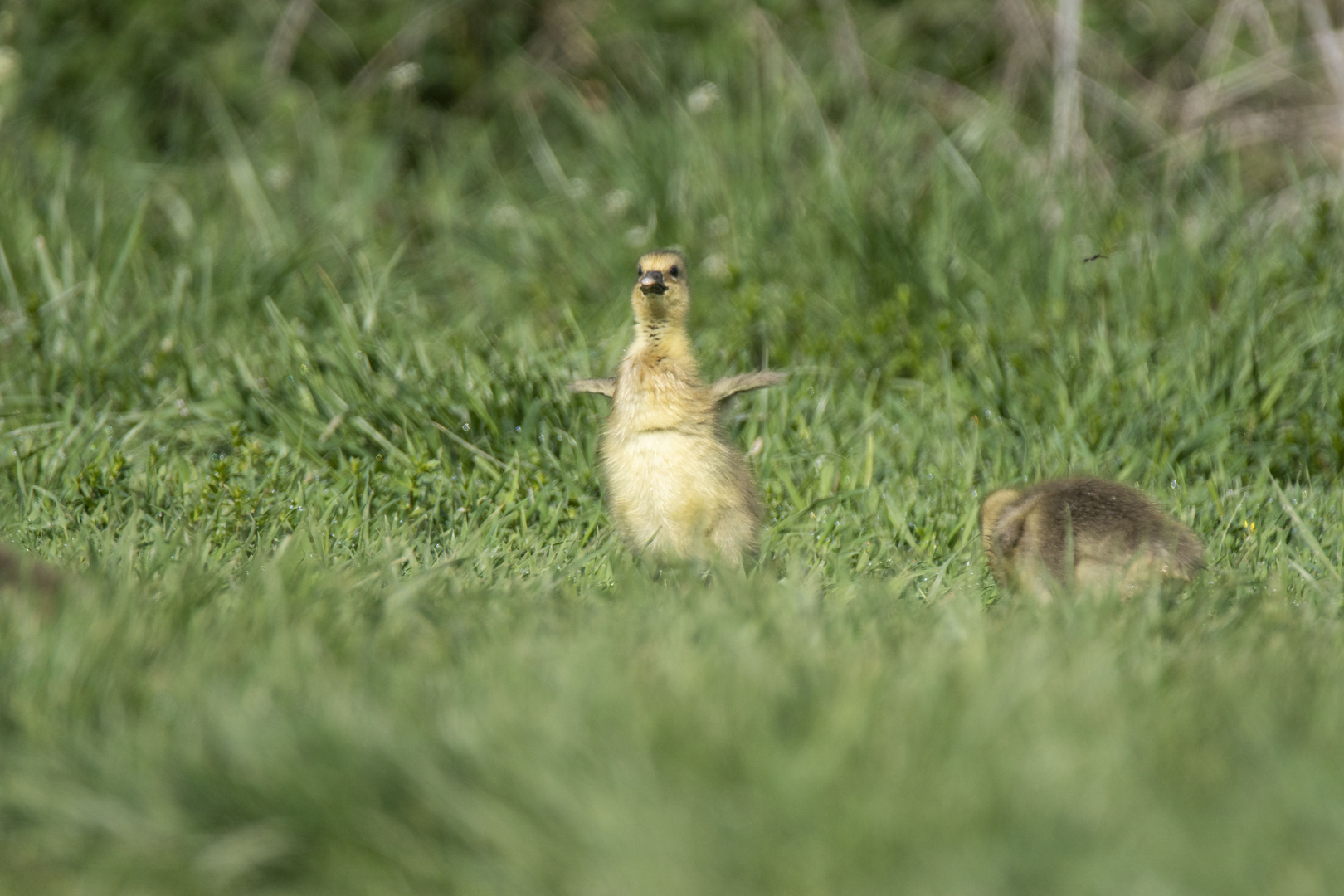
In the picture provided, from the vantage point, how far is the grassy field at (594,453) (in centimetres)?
240

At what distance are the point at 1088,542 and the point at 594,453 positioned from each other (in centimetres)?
169

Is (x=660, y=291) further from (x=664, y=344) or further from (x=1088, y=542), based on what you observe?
(x=1088, y=542)

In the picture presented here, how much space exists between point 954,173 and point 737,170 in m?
1.03

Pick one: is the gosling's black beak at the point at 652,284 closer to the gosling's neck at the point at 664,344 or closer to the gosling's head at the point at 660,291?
the gosling's head at the point at 660,291

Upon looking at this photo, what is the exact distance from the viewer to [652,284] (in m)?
4.31

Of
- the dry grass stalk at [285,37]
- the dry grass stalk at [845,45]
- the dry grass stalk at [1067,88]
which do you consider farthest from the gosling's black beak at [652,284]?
the dry grass stalk at [285,37]

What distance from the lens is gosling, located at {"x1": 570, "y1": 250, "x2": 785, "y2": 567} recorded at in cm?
409

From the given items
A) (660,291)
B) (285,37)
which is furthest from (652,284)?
(285,37)

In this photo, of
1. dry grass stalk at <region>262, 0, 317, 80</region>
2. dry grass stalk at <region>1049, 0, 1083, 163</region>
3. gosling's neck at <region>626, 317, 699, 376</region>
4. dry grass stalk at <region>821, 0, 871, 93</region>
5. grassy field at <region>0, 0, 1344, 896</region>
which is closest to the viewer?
grassy field at <region>0, 0, 1344, 896</region>

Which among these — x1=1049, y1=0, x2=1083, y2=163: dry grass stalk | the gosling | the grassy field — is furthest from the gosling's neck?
x1=1049, y1=0, x2=1083, y2=163: dry grass stalk

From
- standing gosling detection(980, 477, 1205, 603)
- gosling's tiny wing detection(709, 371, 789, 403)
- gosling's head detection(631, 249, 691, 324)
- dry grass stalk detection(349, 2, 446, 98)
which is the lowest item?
standing gosling detection(980, 477, 1205, 603)

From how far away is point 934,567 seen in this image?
412 centimetres

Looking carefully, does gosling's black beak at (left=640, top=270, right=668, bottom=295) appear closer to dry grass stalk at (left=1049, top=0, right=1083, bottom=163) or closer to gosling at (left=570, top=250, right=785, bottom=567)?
gosling at (left=570, top=250, right=785, bottom=567)

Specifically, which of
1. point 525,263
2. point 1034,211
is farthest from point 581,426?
point 1034,211
